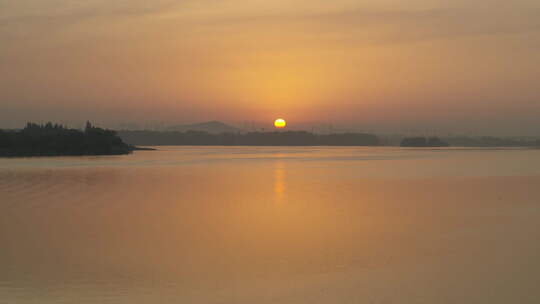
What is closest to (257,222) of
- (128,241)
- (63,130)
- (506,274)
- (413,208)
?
(128,241)

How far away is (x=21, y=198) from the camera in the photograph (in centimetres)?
1535

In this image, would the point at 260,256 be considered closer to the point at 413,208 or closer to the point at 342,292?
the point at 342,292

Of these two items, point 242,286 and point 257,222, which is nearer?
point 242,286

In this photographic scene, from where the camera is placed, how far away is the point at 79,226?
34.8 feet

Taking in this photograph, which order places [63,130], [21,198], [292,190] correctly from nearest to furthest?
[21,198]
[292,190]
[63,130]

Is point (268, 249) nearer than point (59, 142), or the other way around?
point (268, 249)

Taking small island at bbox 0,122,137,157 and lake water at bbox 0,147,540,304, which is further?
small island at bbox 0,122,137,157

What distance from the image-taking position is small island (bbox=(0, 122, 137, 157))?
51875 millimetres

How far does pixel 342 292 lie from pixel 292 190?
12262 millimetres

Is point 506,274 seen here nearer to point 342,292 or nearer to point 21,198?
point 342,292

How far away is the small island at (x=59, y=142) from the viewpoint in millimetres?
51875

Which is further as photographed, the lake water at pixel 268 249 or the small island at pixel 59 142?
the small island at pixel 59 142

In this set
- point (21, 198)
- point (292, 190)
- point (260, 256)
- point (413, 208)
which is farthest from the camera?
point (292, 190)

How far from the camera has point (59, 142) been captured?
178 ft
